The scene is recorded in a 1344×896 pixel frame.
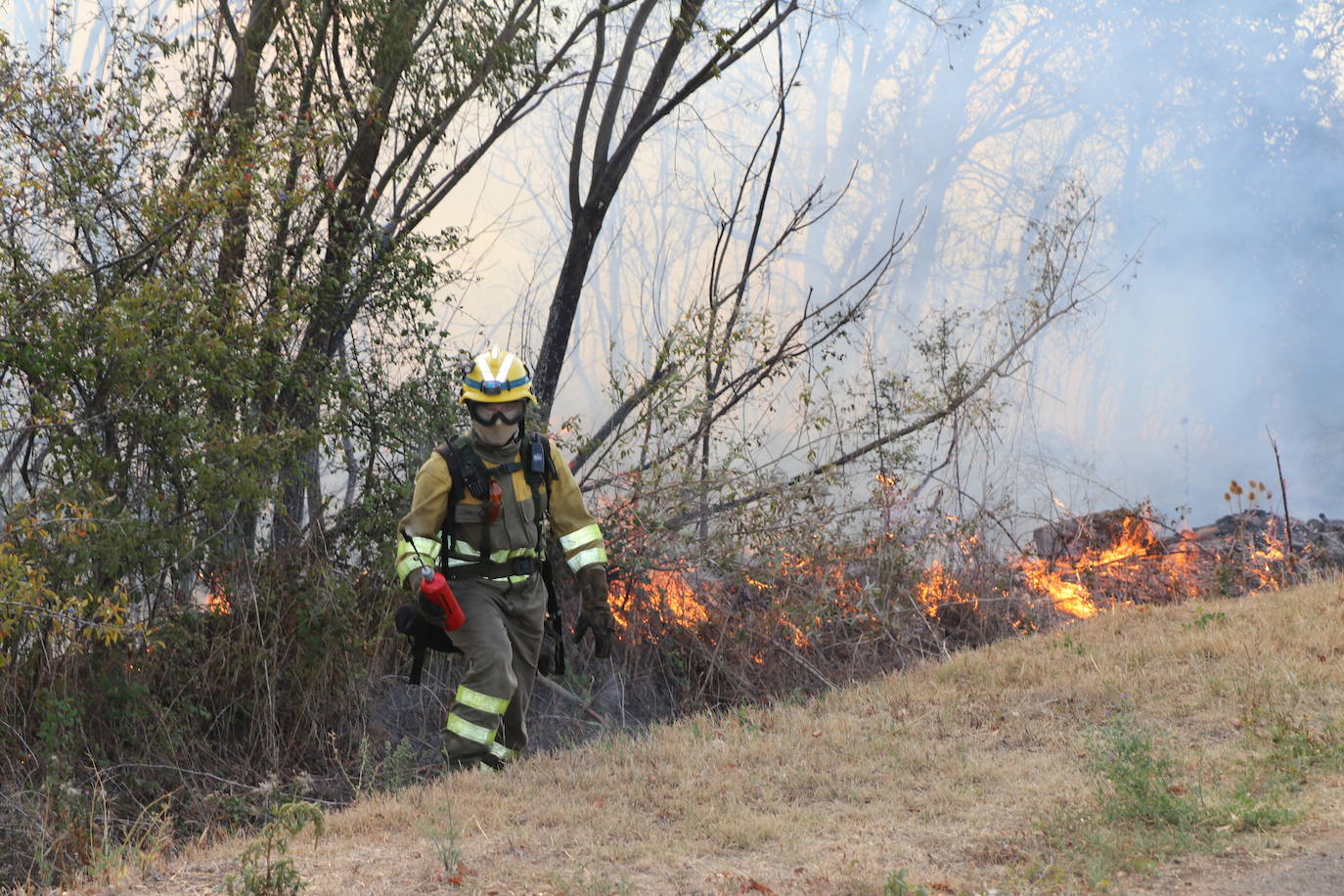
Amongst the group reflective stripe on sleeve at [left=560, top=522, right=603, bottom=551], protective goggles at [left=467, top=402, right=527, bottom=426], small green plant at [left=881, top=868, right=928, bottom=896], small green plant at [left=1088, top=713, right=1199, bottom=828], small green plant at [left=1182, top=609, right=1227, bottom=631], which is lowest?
small green plant at [left=881, top=868, right=928, bottom=896]

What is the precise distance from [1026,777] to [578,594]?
13.3 ft

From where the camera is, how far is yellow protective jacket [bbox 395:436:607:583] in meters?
5.57

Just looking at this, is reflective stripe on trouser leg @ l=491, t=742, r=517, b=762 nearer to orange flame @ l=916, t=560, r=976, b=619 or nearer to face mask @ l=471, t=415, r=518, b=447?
face mask @ l=471, t=415, r=518, b=447

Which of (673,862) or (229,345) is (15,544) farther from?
(673,862)

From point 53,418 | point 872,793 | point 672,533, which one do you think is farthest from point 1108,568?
point 53,418

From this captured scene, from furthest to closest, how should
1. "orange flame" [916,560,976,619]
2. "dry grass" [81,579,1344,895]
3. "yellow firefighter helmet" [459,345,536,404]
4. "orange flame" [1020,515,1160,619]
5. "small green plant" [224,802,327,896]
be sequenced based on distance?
1. "orange flame" [1020,515,1160,619]
2. "orange flame" [916,560,976,619]
3. "yellow firefighter helmet" [459,345,536,404]
4. "dry grass" [81,579,1344,895]
5. "small green plant" [224,802,327,896]

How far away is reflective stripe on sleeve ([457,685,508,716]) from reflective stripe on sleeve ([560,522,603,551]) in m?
0.82

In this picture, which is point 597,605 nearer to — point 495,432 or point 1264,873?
point 495,432

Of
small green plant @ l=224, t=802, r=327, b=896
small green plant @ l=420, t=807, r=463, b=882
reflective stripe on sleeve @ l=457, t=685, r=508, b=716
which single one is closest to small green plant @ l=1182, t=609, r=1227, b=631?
reflective stripe on sleeve @ l=457, t=685, r=508, b=716

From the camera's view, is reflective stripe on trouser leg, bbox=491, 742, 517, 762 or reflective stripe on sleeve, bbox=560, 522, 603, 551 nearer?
reflective stripe on trouser leg, bbox=491, 742, 517, 762

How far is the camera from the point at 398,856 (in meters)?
4.23

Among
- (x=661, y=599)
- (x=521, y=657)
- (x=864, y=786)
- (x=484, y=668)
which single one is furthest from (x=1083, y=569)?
(x=484, y=668)

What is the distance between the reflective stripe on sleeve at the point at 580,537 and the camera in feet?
19.2

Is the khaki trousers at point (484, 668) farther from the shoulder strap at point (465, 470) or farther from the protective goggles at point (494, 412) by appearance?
the protective goggles at point (494, 412)
